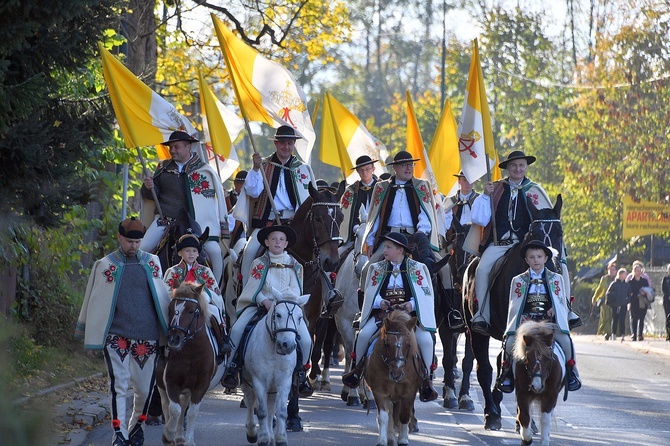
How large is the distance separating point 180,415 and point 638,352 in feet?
63.8

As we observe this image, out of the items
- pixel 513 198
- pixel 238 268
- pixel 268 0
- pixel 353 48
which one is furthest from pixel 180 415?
pixel 353 48

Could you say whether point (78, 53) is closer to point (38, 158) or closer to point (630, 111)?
point (38, 158)

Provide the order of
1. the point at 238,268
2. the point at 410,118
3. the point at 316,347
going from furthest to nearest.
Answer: the point at 410,118 → the point at 316,347 → the point at 238,268

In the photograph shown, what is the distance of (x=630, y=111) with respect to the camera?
1480 inches

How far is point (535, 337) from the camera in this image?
9.64 m

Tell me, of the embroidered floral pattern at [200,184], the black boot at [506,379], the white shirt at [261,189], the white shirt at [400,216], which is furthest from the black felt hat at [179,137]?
the black boot at [506,379]

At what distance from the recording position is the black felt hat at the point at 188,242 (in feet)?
34.2

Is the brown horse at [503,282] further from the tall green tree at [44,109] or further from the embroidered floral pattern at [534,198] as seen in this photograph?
the tall green tree at [44,109]

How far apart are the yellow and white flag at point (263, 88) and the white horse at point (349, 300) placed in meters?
1.60

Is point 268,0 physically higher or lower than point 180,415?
higher

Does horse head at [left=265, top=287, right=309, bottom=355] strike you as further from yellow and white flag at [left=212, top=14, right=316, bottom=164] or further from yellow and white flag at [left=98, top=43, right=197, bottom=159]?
yellow and white flag at [left=212, top=14, right=316, bottom=164]

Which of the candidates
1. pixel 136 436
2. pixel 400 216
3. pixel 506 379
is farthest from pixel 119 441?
pixel 400 216

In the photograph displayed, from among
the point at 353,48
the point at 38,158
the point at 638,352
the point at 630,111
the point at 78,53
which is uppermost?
the point at 353,48

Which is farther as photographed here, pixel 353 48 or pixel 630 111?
pixel 353 48
